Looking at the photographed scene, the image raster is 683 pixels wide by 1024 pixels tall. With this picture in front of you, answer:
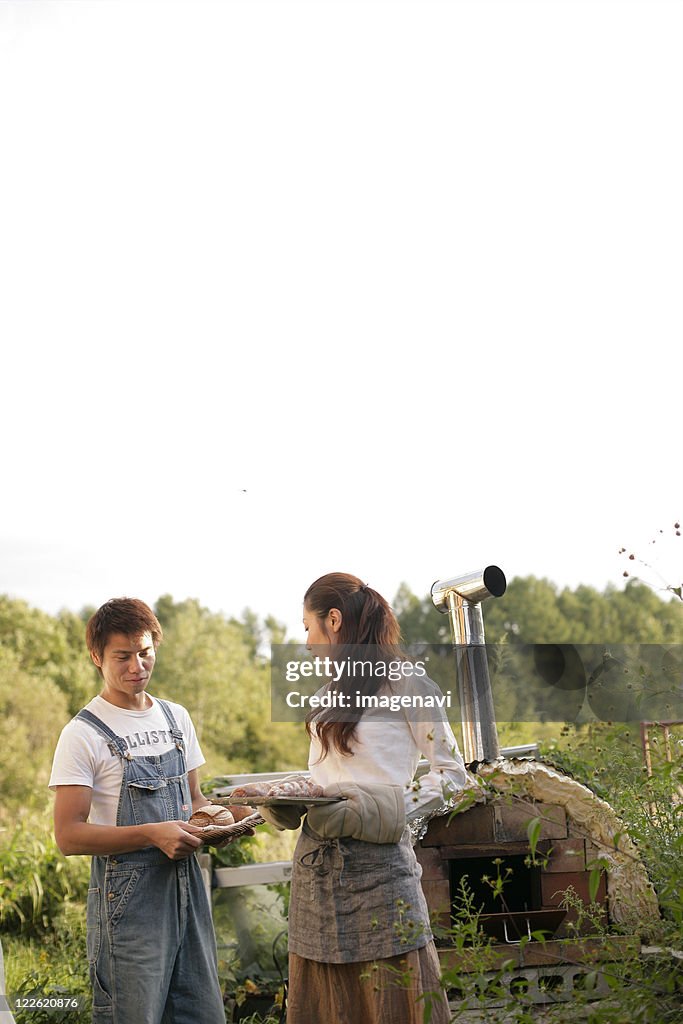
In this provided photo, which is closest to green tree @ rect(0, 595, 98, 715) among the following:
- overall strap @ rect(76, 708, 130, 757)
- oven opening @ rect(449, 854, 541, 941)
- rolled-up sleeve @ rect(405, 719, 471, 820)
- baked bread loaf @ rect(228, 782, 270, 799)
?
oven opening @ rect(449, 854, 541, 941)

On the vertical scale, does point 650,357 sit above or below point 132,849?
above

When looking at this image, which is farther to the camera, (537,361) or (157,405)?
(537,361)

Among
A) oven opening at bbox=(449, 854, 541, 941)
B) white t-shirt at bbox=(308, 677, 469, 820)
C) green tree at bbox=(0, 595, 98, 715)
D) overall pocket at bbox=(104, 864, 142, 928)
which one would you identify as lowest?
oven opening at bbox=(449, 854, 541, 941)

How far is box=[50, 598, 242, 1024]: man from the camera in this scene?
1.85 meters

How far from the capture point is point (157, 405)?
188 inches

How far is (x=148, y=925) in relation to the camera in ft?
6.17

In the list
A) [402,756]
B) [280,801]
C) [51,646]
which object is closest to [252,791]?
[280,801]

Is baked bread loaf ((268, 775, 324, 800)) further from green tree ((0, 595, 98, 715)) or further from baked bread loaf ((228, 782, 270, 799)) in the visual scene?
green tree ((0, 595, 98, 715))

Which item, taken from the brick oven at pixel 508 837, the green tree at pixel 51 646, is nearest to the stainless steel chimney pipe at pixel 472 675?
the brick oven at pixel 508 837

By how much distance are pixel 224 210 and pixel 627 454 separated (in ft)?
8.81

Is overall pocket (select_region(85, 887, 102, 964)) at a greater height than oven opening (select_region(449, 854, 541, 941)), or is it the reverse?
overall pocket (select_region(85, 887, 102, 964))

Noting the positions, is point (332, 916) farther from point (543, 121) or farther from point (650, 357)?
point (650, 357)

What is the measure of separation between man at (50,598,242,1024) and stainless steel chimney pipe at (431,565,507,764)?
99cm

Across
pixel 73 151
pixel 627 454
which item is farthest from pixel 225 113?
pixel 627 454
